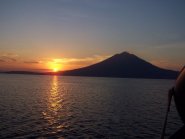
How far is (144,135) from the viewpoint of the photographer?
116 feet

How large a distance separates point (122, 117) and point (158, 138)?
1573cm

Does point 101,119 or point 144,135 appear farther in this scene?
point 101,119

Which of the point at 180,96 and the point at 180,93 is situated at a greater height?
the point at 180,93

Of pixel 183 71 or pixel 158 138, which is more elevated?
pixel 183 71

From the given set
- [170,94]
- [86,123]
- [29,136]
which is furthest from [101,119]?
[170,94]

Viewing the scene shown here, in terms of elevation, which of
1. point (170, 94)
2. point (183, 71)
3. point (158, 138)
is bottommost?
point (158, 138)

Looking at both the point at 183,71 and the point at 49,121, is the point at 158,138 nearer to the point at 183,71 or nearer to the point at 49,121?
the point at 49,121

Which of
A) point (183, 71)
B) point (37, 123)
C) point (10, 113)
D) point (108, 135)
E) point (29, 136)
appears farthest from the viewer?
point (10, 113)

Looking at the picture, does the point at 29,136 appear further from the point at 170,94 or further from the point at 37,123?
the point at 170,94

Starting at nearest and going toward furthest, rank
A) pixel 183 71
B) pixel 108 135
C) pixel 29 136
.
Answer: pixel 183 71 < pixel 29 136 < pixel 108 135

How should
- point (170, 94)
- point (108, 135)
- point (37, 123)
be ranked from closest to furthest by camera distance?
point (170, 94) < point (108, 135) < point (37, 123)

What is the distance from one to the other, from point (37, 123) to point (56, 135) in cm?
762

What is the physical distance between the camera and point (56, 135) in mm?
34969

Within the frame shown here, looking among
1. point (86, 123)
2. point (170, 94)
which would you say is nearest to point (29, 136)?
point (86, 123)
